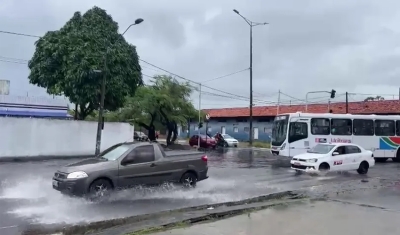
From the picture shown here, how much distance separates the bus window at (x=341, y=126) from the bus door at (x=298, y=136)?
6.77 ft

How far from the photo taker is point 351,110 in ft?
180

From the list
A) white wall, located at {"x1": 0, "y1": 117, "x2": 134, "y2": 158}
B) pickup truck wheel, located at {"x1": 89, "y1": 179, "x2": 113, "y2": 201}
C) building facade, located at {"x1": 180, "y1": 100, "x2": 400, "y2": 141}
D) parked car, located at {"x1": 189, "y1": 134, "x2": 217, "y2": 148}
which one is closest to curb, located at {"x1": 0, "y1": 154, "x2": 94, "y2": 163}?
white wall, located at {"x1": 0, "y1": 117, "x2": 134, "y2": 158}

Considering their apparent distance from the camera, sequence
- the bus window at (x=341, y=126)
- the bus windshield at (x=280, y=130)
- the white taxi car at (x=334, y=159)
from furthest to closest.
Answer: the bus window at (x=341, y=126) → the bus windshield at (x=280, y=130) → the white taxi car at (x=334, y=159)

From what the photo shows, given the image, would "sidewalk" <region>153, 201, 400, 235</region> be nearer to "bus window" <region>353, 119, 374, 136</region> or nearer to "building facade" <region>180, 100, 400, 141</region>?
"bus window" <region>353, 119, 374, 136</region>

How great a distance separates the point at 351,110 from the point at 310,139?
99.3 feet

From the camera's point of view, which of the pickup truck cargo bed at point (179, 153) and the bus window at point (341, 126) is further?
the bus window at point (341, 126)

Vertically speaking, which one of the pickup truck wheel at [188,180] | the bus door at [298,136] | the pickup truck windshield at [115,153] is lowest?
the pickup truck wheel at [188,180]

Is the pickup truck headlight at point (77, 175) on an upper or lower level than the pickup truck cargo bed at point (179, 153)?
lower

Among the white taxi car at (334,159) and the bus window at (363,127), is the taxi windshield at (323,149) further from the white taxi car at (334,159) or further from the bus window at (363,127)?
the bus window at (363,127)

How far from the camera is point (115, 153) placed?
13.3 m

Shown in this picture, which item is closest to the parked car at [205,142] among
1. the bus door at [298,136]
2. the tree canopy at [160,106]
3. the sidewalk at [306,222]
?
the tree canopy at [160,106]

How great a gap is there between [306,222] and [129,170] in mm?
5414

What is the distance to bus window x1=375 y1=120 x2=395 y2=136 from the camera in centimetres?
2962

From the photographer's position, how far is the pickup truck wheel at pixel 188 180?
46.7ft
